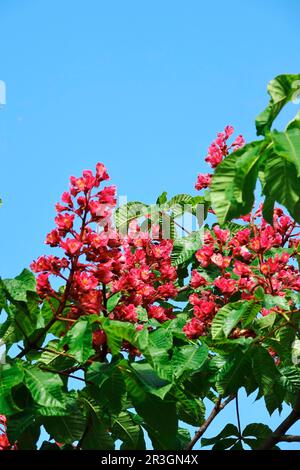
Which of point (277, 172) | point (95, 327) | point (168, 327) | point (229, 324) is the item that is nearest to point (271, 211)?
point (277, 172)

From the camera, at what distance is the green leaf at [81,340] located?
285cm

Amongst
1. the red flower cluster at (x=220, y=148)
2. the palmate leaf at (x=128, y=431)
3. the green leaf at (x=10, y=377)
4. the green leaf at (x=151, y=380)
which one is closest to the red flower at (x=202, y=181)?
the red flower cluster at (x=220, y=148)

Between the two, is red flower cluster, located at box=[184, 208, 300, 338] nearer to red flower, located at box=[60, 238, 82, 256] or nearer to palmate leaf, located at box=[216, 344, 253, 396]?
palmate leaf, located at box=[216, 344, 253, 396]

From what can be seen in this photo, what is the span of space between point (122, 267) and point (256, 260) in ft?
2.68

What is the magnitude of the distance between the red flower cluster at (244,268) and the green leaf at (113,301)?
0.35m

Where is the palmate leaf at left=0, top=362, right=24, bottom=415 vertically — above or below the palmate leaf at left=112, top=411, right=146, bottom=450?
above

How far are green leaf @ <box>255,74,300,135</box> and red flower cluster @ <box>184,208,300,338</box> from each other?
762mm

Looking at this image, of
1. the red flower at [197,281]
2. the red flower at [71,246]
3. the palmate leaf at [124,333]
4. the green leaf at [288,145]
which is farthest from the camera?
the red flower at [197,281]

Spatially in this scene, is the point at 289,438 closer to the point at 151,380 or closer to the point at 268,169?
the point at 151,380

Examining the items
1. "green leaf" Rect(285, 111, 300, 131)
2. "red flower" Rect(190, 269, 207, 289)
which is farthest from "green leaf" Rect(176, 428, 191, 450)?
"green leaf" Rect(285, 111, 300, 131)

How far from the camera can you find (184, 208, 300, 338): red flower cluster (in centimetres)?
349

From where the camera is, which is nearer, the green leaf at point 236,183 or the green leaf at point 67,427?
the green leaf at point 236,183

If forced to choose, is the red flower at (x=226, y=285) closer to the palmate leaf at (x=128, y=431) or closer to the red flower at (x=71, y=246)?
the palmate leaf at (x=128, y=431)

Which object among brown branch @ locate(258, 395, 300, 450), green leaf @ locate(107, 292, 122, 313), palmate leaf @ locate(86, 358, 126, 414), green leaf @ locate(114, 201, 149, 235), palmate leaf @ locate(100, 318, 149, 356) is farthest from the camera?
green leaf @ locate(114, 201, 149, 235)
